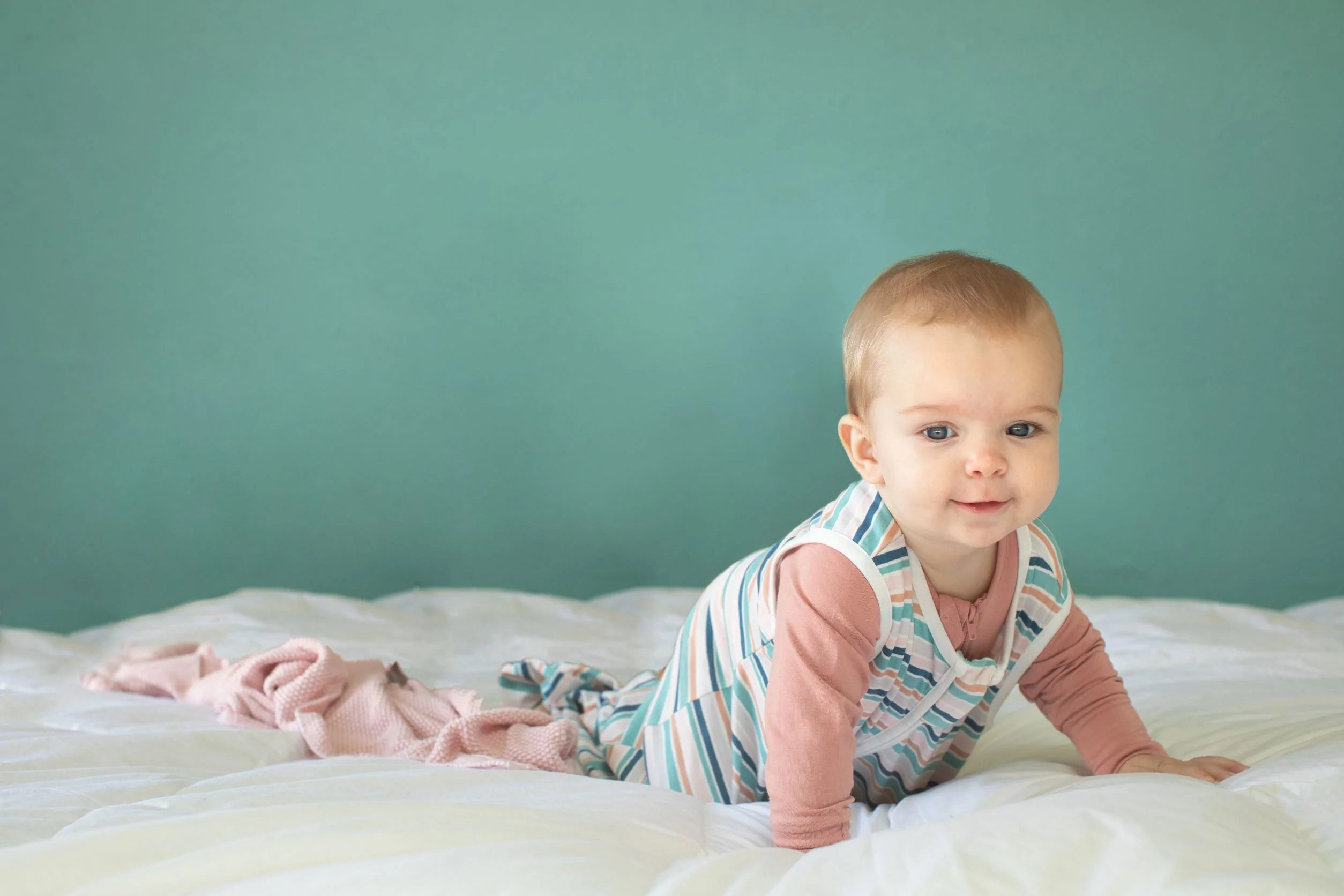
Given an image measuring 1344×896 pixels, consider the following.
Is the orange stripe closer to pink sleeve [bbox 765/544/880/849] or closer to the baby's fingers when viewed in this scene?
pink sleeve [bbox 765/544/880/849]

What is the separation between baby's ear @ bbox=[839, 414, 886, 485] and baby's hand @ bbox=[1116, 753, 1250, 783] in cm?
30

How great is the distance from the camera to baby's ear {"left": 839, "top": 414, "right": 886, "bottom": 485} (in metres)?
0.88

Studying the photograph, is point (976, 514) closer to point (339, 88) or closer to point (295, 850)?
point (295, 850)

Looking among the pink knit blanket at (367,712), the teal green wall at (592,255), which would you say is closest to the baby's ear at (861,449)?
the pink knit blanket at (367,712)

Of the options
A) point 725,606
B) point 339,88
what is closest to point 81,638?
point 339,88

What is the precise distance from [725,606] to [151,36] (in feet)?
4.55

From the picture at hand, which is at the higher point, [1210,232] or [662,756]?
[1210,232]

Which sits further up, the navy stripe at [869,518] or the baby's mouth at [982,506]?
the baby's mouth at [982,506]

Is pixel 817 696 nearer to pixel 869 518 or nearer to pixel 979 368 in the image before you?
pixel 869 518

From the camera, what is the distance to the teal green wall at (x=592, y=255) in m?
1.79

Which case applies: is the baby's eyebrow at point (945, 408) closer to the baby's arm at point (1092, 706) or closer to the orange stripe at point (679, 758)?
the baby's arm at point (1092, 706)

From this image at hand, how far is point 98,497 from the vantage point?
1.83 m

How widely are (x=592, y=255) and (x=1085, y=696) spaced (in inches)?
45.7

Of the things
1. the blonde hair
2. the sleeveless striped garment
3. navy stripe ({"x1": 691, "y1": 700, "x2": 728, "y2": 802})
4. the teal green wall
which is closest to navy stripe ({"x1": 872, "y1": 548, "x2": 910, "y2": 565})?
the sleeveless striped garment
